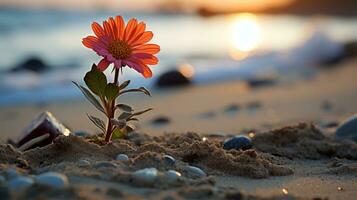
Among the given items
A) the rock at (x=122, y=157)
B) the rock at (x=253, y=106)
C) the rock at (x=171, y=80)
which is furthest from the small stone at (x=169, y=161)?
the rock at (x=171, y=80)

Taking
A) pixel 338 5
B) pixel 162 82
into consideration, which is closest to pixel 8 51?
pixel 162 82

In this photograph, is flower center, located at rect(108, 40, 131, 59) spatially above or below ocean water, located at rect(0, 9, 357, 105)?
below

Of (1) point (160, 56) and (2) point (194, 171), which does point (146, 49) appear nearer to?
(2) point (194, 171)

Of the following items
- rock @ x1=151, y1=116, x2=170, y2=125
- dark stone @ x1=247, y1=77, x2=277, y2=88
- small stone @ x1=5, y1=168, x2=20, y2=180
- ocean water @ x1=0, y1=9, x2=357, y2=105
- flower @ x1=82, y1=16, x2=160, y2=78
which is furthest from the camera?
ocean water @ x1=0, y1=9, x2=357, y2=105

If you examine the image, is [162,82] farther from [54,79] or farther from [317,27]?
[317,27]

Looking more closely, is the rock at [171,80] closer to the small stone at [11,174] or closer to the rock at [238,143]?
the rock at [238,143]

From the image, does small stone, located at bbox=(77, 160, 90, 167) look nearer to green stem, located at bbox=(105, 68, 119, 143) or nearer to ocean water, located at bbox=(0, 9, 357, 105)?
green stem, located at bbox=(105, 68, 119, 143)

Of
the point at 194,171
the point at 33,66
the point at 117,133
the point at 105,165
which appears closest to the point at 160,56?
the point at 33,66

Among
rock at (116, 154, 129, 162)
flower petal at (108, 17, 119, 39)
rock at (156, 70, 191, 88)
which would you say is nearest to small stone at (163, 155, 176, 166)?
rock at (116, 154, 129, 162)
